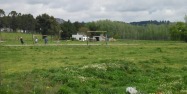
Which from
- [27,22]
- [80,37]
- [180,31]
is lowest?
[80,37]

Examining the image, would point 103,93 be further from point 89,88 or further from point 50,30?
point 50,30

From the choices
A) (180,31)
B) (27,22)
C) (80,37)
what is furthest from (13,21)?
(180,31)

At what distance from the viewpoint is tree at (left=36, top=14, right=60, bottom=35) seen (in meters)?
142

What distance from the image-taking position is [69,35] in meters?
151

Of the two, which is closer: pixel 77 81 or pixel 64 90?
pixel 64 90

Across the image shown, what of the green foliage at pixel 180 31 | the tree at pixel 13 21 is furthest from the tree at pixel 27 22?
the green foliage at pixel 180 31

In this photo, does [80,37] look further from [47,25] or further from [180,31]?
[180,31]

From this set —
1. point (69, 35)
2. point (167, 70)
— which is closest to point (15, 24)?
point (69, 35)

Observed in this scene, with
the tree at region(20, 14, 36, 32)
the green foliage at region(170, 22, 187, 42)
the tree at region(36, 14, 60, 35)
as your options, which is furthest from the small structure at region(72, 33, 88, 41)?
the green foliage at region(170, 22, 187, 42)

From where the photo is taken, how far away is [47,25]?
14338cm

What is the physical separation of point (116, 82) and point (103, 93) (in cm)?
384

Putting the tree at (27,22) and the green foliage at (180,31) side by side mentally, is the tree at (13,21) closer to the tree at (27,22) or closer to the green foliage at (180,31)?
the tree at (27,22)

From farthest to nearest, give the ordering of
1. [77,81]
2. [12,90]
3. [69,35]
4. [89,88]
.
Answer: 1. [69,35]
2. [77,81]
3. [89,88]
4. [12,90]

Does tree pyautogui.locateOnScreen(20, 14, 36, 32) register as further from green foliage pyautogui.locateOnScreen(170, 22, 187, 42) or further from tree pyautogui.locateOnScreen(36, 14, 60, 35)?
green foliage pyautogui.locateOnScreen(170, 22, 187, 42)
